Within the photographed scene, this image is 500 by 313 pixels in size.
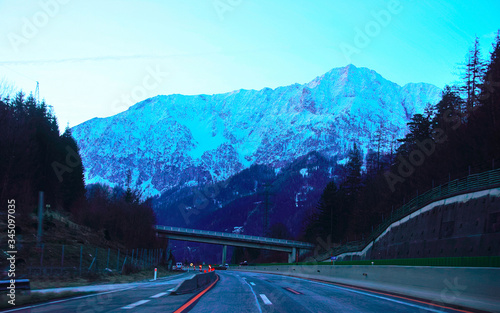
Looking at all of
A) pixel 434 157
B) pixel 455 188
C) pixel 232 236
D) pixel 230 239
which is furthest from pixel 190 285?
pixel 230 239

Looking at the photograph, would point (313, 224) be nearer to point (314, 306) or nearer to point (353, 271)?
point (353, 271)

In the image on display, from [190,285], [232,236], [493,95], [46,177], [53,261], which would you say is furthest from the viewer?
[232,236]

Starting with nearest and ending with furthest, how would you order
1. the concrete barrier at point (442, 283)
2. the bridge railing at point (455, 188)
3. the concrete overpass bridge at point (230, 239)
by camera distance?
the concrete barrier at point (442, 283) → the bridge railing at point (455, 188) → the concrete overpass bridge at point (230, 239)

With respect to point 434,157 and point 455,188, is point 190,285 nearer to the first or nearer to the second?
point 455,188

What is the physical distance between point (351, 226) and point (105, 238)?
168 feet

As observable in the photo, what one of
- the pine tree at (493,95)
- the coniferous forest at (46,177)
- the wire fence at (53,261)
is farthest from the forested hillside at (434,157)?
the coniferous forest at (46,177)

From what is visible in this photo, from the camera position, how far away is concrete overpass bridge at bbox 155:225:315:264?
97.5 metres

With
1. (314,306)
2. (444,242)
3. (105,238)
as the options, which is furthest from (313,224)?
(314,306)

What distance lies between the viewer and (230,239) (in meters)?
99.8

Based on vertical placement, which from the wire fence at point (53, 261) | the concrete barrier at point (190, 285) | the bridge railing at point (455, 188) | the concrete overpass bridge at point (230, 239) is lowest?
the concrete overpass bridge at point (230, 239)

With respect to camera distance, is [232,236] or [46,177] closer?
[46,177]

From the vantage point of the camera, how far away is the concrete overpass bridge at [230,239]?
9750 cm

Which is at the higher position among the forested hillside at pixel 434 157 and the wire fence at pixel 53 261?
the forested hillside at pixel 434 157

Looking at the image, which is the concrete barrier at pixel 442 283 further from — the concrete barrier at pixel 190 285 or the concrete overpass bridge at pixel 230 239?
the concrete overpass bridge at pixel 230 239
